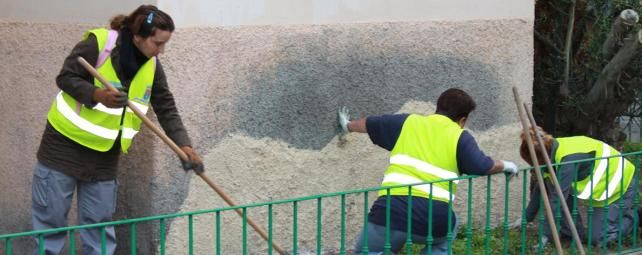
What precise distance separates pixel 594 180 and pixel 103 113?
313cm

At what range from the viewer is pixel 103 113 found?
4.94 meters

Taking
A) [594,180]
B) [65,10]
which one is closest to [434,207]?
[594,180]

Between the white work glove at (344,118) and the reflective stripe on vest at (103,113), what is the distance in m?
1.56

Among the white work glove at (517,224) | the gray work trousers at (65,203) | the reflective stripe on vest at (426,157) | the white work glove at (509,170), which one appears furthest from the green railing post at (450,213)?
the white work glove at (517,224)

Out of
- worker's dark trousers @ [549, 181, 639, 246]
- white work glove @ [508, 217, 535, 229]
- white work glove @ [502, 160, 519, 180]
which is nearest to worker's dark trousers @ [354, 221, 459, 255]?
white work glove @ [502, 160, 519, 180]

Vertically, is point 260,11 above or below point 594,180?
above

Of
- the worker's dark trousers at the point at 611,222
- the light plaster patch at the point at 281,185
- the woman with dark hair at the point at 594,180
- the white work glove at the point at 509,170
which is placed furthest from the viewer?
the worker's dark trousers at the point at 611,222

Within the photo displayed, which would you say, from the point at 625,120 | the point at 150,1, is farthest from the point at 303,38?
the point at 625,120

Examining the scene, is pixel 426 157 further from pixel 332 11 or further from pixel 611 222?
pixel 611 222

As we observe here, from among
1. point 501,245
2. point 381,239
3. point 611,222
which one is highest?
point 381,239

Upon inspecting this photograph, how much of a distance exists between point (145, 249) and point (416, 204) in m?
1.51

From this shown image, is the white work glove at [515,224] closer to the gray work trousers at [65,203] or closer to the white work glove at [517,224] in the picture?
the white work glove at [517,224]

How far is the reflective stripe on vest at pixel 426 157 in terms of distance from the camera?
204 inches

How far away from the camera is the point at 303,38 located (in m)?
6.16
